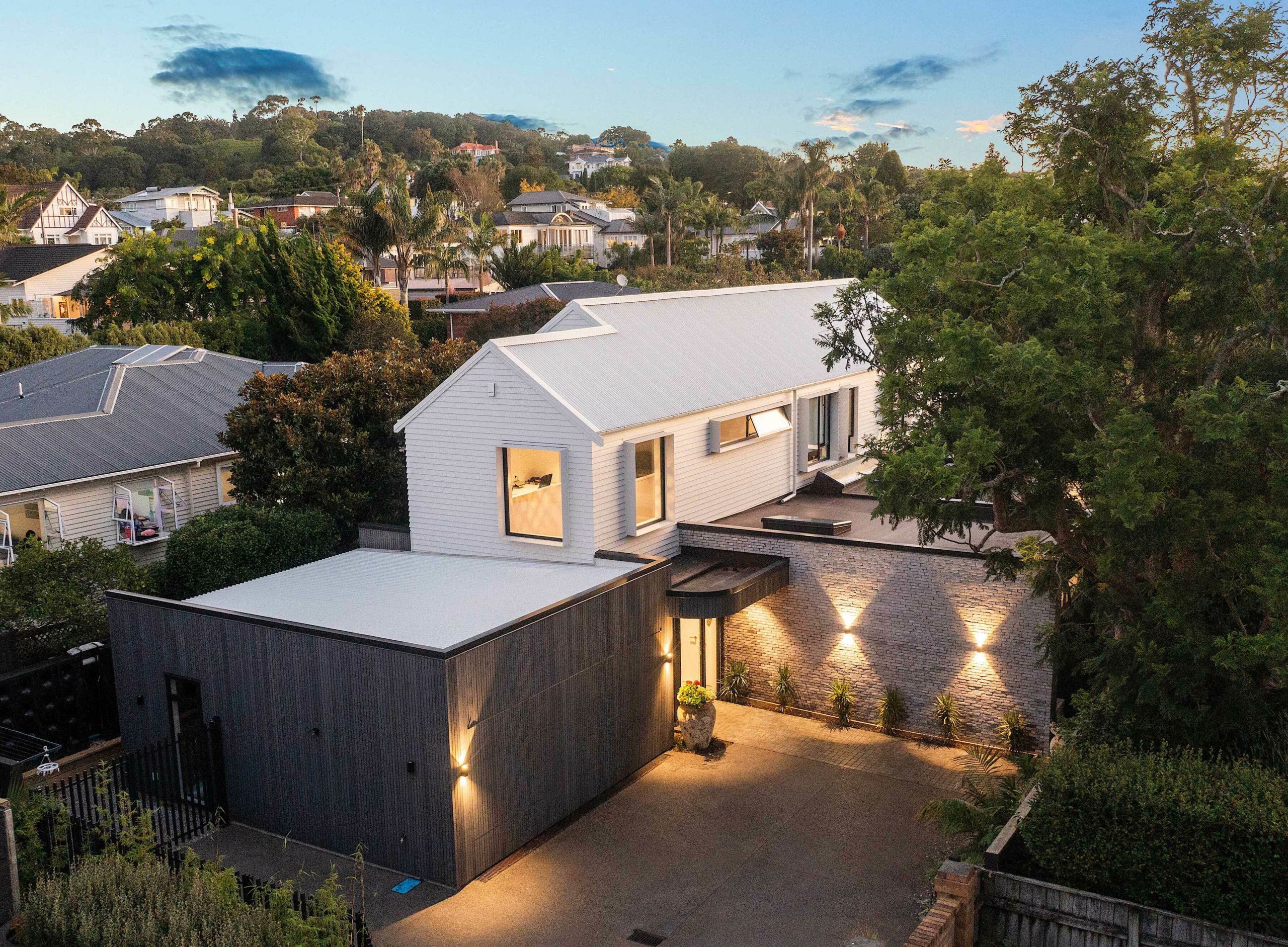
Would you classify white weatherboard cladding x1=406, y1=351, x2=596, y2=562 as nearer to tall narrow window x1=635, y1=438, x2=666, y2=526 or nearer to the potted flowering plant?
tall narrow window x1=635, y1=438, x2=666, y2=526

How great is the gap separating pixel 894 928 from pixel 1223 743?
4.19 m

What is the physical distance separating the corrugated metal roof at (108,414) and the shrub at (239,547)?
11.0 feet

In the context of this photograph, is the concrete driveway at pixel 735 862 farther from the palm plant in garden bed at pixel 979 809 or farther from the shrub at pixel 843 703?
the shrub at pixel 843 703

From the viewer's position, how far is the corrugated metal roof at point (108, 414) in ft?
72.7

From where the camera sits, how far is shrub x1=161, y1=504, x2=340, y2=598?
20.0 m

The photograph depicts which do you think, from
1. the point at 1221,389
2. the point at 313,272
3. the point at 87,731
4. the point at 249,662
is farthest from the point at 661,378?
the point at 313,272

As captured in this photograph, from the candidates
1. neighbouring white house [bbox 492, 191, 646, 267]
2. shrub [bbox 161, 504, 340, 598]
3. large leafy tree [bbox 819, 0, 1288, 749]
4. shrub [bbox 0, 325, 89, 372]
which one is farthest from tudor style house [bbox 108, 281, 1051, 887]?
neighbouring white house [bbox 492, 191, 646, 267]

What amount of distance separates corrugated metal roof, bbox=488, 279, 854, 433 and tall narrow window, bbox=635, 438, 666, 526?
583mm

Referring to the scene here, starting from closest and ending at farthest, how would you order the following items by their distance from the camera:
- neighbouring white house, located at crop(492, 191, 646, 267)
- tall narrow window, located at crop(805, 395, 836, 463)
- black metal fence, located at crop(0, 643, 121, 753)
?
1. black metal fence, located at crop(0, 643, 121, 753)
2. tall narrow window, located at crop(805, 395, 836, 463)
3. neighbouring white house, located at crop(492, 191, 646, 267)

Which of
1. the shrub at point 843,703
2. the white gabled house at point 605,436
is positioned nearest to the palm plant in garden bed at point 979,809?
the shrub at point 843,703

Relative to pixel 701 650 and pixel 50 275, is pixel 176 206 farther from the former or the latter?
pixel 701 650

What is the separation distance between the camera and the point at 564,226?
298 ft

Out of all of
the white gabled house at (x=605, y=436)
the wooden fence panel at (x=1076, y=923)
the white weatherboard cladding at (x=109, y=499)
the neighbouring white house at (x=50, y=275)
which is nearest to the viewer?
the wooden fence panel at (x=1076, y=923)

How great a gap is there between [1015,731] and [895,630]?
7.48ft
